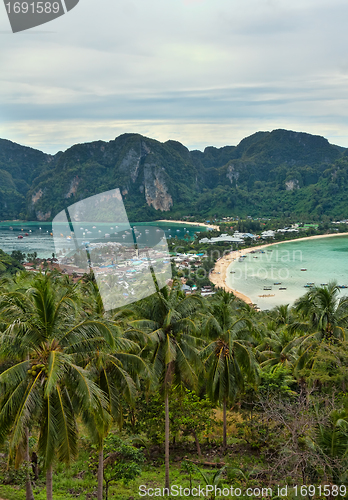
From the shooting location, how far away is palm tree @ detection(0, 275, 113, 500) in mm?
4219

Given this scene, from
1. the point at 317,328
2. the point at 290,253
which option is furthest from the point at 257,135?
the point at 317,328

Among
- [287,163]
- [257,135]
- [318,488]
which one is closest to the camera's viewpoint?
[318,488]

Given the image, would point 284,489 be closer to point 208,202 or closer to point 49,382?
point 49,382

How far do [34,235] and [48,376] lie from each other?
77990 mm

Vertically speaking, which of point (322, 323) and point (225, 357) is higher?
point (322, 323)

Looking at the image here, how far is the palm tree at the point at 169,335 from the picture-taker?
738 centimetres

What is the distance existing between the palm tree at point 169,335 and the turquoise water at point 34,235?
41068 mm

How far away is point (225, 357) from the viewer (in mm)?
8594

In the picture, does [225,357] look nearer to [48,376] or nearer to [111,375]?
[111,375]

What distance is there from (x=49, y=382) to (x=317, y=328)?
6.94m

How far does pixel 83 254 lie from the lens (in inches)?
359

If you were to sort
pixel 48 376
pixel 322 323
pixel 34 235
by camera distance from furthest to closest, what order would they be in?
pixel 34 235, pixel 322 323, pixel 48 376

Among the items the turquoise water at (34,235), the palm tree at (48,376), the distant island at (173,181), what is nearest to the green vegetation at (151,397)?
the palm tree at (48,376)

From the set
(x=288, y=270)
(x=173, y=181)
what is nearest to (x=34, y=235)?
(x=288, y=270)
